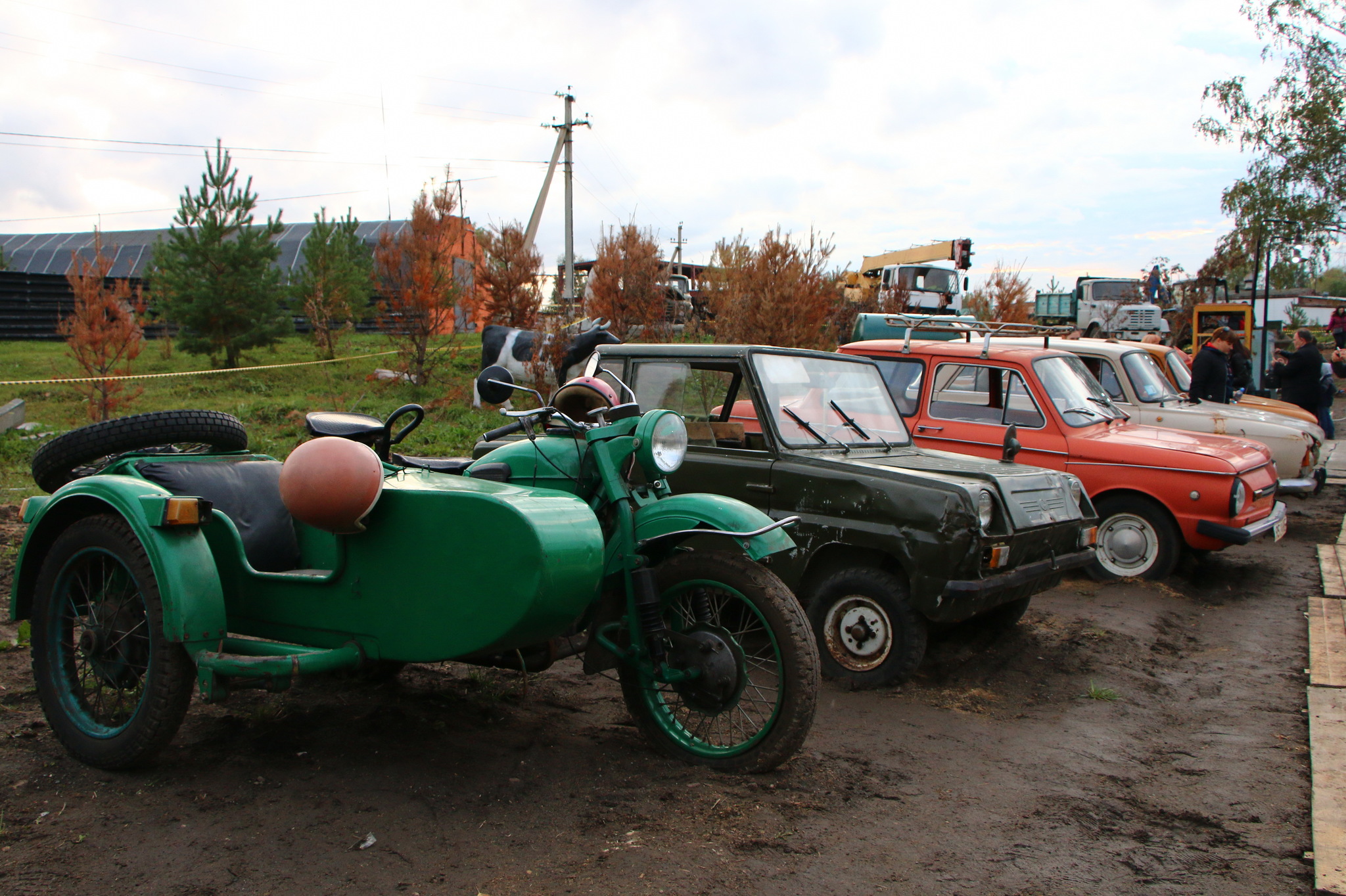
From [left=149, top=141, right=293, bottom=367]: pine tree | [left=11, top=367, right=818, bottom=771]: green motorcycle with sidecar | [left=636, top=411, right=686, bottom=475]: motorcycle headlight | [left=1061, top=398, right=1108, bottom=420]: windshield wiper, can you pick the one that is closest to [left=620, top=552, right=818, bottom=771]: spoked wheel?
[left=11, top=367, right=818, bottom=771]: green motorcycle with sidecar

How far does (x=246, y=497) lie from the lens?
145 inches

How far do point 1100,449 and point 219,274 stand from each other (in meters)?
15.6

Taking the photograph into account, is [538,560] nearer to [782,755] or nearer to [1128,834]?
[782,755]

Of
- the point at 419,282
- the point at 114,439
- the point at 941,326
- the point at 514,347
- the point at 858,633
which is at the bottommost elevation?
the point at 858,633

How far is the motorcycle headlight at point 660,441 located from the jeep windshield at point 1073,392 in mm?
4816

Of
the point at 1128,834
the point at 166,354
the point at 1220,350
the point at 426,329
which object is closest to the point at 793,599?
the point at 1128,834

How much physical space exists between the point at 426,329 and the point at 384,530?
13.7 m

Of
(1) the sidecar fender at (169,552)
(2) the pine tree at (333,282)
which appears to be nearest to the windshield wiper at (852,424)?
(1) the sidecar fender at (169,552)

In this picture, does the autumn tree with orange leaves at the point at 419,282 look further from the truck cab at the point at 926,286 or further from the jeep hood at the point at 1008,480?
the truck cab at the point at 926,286

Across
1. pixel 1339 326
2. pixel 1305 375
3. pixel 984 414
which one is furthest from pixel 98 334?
pixel 1339 326

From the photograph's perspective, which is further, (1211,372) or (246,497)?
(1211,372)

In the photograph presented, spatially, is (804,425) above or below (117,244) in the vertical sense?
below

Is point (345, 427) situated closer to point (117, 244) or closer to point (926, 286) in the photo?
point (926, 286)

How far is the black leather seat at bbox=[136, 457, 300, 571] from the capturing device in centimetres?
360
